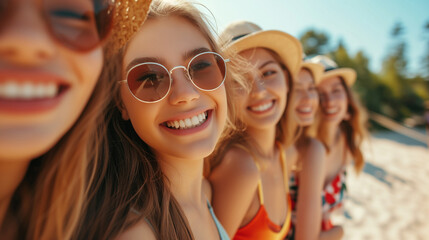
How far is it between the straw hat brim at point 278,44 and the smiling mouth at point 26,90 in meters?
1.40

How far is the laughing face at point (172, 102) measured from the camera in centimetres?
122

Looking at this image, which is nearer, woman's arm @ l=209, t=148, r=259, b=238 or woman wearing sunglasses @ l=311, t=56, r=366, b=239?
woman's arm @ l=209, t=148, r=259, b=238

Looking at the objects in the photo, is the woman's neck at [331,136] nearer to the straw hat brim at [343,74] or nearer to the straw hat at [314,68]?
the straw hat brim at [343,74]

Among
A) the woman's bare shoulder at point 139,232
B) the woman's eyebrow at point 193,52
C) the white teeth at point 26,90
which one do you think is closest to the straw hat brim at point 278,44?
the woman's eyebrow at point 193,52

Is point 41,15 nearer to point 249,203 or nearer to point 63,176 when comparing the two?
point 63,176

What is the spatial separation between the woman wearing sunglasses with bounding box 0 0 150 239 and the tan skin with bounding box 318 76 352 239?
10.1 feet

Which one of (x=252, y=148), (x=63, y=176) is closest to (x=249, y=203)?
(x=252, y=148)

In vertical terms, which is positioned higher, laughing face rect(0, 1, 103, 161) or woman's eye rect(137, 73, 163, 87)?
laughing face rect(0, 1, 103, 161)

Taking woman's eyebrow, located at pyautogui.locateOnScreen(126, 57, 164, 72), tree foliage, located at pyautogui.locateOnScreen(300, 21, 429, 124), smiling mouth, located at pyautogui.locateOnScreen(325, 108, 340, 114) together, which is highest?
woman's eyebrow, located at pyautogui.locateOnScreen(126, 57, 164, 72)

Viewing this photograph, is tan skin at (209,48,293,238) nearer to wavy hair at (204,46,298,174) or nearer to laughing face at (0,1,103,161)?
wavy hair at (204,46,298,174)

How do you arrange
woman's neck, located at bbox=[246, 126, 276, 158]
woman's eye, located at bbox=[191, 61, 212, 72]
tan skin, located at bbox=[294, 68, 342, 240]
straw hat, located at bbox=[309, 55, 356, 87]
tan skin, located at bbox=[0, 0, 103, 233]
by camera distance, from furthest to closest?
straw hat, located at bbox=[309, 55, 356, 87], tan skin, located at bbox=[294, 68, 342, 240], woman's neck, located at bbox=[246, 126, 276, 158], woman's eye, located at bbox=[191, 61, 212, 72], tan skin, located at bbox=[0, 0, 103, 233]

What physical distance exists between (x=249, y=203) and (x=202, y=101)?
1.00m

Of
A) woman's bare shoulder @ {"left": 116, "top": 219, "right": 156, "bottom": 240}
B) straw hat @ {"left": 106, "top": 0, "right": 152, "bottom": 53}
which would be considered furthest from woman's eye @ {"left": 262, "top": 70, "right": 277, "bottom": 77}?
woman's bare shoulder @ {"left": 116, "top": 219, "right": 156, "bottom": 240}

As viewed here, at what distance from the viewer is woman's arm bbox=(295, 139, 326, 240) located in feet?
7.92
